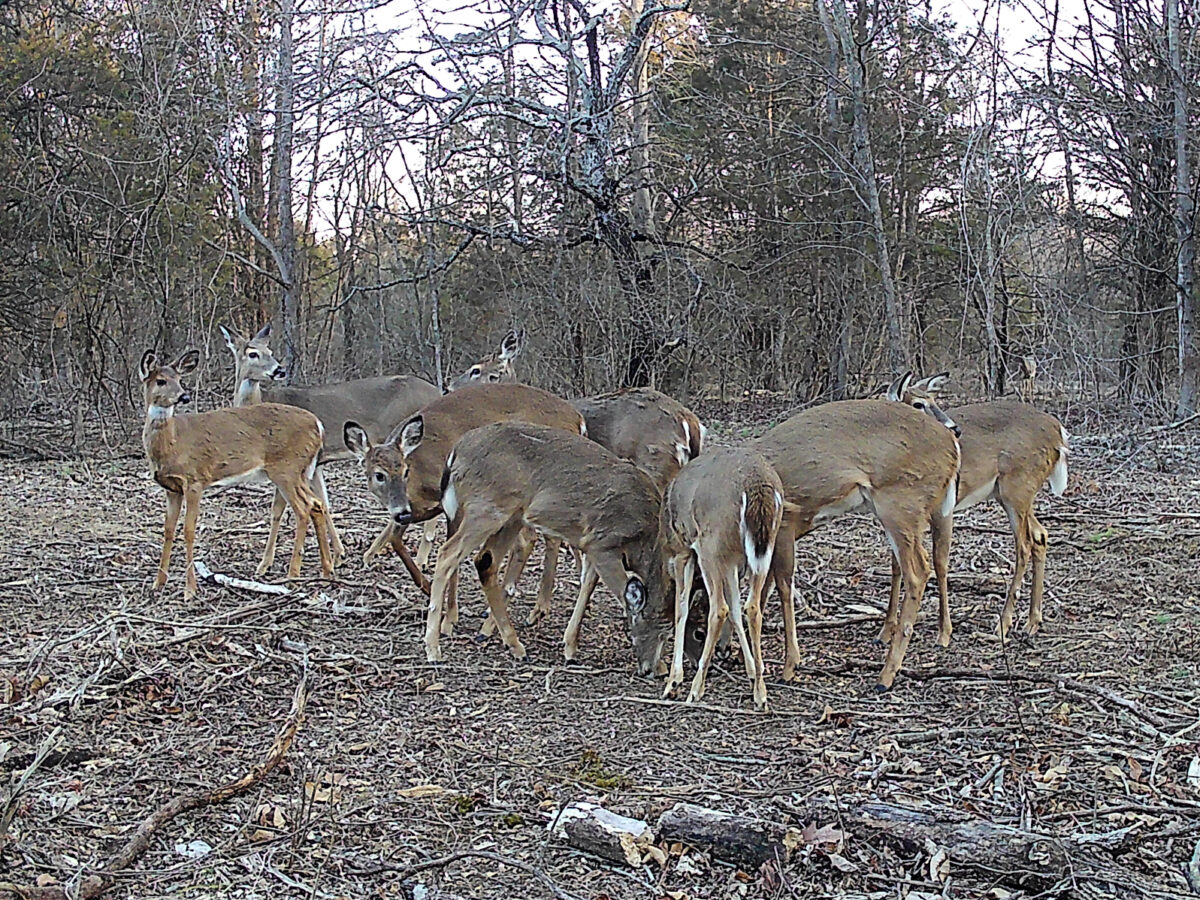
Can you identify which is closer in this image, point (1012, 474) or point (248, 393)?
point (1012, 474)

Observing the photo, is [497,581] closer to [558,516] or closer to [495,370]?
[558,516]

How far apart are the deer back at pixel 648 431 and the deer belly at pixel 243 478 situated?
7.10 feet

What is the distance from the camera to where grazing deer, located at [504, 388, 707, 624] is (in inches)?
311

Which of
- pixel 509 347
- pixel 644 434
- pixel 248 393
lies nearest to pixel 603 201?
pixel 509 347

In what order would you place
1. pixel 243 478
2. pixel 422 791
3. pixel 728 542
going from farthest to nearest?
1. pixel 243 478
2. pixel 728 542
3. pixel 422 791

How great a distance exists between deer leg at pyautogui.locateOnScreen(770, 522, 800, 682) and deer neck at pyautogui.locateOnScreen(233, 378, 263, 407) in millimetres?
7075

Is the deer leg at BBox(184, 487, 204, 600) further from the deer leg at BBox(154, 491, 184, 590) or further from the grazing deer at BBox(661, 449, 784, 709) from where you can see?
the grazing deer at BBox(661, 449, 784, 709)

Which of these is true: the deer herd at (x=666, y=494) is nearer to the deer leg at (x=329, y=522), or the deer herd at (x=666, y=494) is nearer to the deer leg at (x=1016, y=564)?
the deer leg at (x=1016, y=564)

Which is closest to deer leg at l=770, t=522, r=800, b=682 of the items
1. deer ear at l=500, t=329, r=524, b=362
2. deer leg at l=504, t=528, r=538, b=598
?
deer leg at l=504, t=528, r=538, b=598

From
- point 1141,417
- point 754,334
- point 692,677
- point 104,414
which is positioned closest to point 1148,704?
point 692,677

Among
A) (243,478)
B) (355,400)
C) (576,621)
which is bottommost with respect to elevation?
(576,621)

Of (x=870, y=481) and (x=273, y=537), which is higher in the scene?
(x=870, y=481)

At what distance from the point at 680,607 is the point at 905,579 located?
112cm

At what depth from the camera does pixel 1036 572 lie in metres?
6.94
